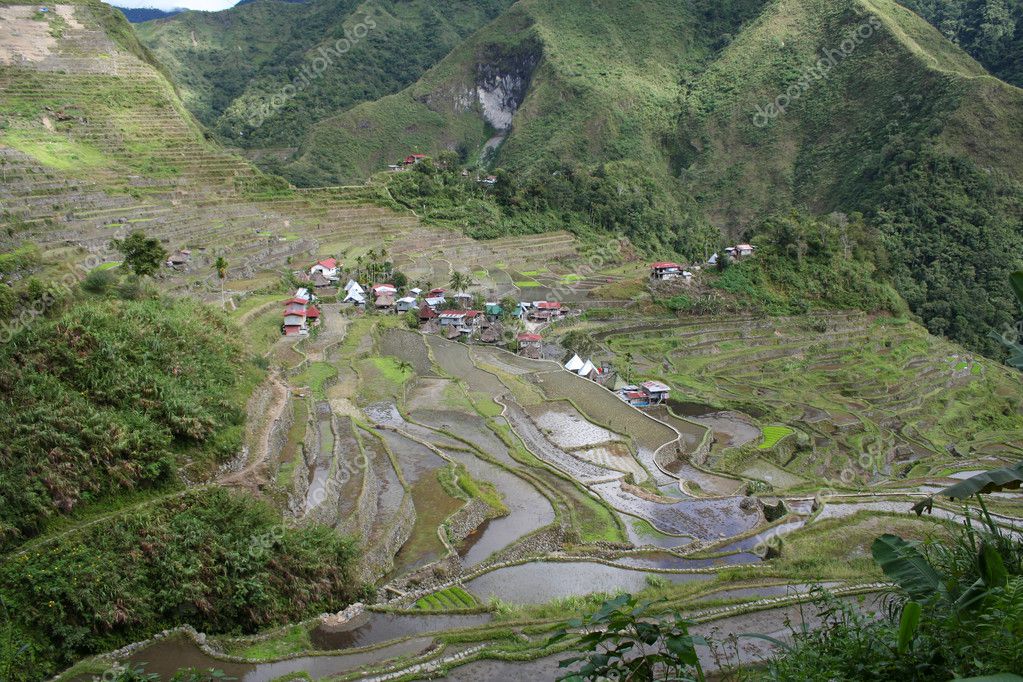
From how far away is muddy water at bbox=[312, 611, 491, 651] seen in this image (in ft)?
39.8

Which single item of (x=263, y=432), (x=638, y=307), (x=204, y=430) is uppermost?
(x=204, y=430)

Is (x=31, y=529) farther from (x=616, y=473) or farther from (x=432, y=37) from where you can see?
(x=432, y=37)

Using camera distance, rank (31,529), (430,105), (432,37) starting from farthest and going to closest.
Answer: (432,37) → (430,105) → (31,529)

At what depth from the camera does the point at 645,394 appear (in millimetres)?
31688

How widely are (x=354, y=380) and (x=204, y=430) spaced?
491 inches

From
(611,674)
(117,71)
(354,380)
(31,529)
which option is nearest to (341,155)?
(117,71)

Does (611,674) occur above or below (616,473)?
above

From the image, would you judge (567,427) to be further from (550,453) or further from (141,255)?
(141,255)

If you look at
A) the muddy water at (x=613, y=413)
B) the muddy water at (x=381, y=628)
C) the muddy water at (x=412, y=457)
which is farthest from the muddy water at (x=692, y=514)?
the muddy water at (x=381, y=628)

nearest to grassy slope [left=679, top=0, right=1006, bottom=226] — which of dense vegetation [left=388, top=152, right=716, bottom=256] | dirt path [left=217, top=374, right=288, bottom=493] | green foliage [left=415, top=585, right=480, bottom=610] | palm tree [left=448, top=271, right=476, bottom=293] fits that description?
dense vegetation [left=388, top=152, right=716, bottom=256]

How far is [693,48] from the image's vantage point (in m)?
111

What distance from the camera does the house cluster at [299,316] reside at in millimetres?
32469

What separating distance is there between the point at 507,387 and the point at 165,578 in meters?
18.7

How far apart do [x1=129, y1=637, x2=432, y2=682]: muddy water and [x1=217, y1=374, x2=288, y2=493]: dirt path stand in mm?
4040
